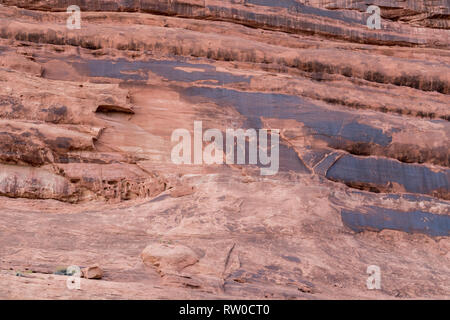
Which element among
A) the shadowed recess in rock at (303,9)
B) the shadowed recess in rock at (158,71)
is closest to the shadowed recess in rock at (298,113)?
the shadowed recess in rock at (158,71)

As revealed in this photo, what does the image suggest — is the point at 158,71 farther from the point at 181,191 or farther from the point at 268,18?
the point at 268,18

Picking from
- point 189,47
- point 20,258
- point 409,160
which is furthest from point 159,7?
point 20,258

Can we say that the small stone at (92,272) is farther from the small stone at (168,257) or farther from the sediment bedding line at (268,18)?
the sediment bedding line at (268,18)

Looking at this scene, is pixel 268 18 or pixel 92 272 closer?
pixel 92 272

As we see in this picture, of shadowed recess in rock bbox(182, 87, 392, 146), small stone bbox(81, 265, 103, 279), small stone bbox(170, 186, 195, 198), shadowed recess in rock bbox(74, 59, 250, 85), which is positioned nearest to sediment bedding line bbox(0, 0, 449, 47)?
shadowed recess in rock bbox(74, 59, 250, 85)

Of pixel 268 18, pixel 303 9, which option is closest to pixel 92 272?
pixel 268 18
